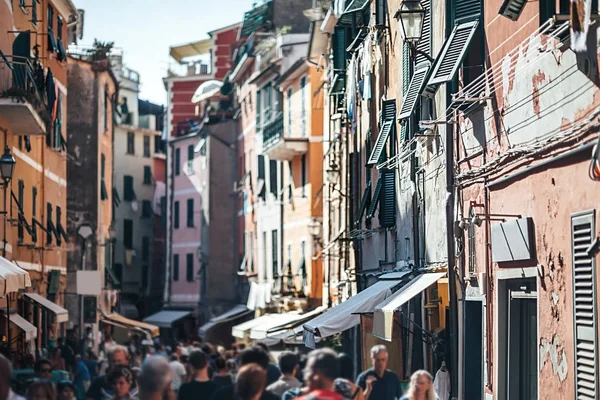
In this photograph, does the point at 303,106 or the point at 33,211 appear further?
the point at 303,106

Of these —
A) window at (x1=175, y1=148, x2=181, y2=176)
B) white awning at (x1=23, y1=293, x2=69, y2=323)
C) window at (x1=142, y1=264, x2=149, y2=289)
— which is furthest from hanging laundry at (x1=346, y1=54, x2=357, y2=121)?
window at (x1=142, y1=264, x2=149, y2=289)

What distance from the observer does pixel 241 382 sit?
9.78 meters

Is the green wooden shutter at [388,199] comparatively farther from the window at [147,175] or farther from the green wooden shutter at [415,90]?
the window at [147,175]

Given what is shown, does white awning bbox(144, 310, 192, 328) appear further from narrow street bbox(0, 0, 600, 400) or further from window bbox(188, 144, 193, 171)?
window bbox(188, 144, 193, 171)

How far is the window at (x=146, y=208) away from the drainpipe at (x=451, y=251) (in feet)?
199

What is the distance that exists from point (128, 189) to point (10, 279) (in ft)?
185

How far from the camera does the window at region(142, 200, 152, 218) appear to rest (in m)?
77.3

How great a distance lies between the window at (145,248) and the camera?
252 feet

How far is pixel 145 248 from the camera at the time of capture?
77000 millimetres

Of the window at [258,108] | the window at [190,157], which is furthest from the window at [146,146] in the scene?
the window at [258,108]

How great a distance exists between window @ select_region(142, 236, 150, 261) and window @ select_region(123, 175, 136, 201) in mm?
2799

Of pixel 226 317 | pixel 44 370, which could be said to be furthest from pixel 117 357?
pixel 226 317

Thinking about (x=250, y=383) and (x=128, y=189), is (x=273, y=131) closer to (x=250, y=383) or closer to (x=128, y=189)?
(x=128, y=189)

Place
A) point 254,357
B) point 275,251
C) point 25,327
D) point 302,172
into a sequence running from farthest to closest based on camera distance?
point 275,251 < point 302,172 < point 25,327 < point 254,357
